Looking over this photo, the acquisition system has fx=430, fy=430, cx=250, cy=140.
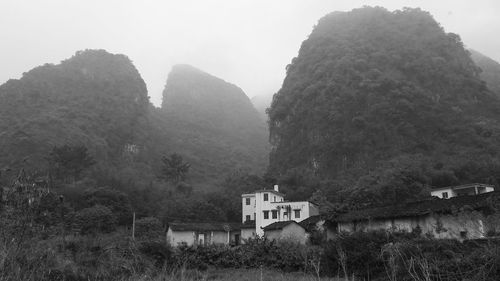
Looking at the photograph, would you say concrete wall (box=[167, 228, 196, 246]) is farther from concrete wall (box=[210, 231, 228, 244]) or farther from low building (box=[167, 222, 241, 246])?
concrete wall (box=[210, 231, 228, 244])

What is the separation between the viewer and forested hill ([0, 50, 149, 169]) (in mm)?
74375

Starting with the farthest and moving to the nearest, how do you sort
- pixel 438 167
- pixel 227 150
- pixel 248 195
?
pixel 227 150, pixel 438 167, pixel 248 195

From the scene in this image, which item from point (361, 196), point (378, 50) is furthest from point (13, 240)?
point (378, 50)

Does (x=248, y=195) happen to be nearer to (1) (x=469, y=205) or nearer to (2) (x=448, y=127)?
(1) (x=469, y=205)

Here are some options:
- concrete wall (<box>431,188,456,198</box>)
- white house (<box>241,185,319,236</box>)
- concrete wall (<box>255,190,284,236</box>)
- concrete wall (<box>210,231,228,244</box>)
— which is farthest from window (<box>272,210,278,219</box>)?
concrete wall (<box>431,188,456,198</box>)

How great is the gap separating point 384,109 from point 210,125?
6489 cm

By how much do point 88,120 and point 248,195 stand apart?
185 feet

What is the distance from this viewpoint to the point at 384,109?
230 feet

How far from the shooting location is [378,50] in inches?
3312

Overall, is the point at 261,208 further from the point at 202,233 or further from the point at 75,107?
the point at 75,107

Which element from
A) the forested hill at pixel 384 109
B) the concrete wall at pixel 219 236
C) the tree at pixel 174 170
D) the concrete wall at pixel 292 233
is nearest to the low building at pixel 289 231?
the concrete wall at pixel 292 233

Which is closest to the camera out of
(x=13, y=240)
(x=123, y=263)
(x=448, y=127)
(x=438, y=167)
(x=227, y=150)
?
(x=13, y=240)

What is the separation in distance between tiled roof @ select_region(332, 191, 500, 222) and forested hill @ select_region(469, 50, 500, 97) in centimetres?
7933

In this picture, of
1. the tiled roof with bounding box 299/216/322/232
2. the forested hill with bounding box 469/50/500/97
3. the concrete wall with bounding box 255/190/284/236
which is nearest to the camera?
the tiled roof with bounding box 299/216/322/232
